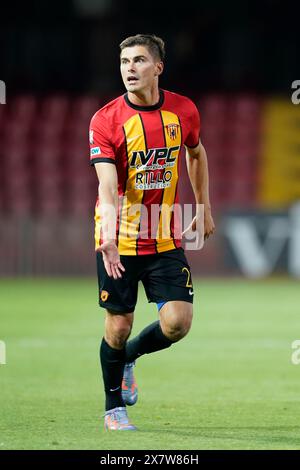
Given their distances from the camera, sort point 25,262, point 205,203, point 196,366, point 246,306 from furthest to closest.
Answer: point 25,262 < point 246,306 < point 196,366 < point 205,203

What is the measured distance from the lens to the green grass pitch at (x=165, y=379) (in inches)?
244

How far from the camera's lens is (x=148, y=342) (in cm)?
682

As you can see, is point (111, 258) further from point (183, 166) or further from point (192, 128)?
point (183, 166)

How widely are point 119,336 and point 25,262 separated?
40.5 ft

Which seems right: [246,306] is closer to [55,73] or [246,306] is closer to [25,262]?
[25,262]

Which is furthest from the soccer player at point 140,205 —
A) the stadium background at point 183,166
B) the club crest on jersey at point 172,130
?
the stadium background at point 183,166

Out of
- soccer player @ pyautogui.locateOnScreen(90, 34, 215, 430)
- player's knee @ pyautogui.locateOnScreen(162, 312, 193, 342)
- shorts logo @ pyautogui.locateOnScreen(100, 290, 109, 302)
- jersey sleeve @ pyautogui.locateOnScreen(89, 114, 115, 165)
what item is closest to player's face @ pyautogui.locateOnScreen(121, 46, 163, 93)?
soccer player @ pyautogui.locateOnScreen(90, 34, 215, 430)

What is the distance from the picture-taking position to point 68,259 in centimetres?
1892

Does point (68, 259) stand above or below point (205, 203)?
below

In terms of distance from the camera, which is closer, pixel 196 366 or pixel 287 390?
pixel 287 390

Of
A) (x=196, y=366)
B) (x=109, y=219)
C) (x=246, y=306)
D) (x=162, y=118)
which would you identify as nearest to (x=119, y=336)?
(x=109, y=219)

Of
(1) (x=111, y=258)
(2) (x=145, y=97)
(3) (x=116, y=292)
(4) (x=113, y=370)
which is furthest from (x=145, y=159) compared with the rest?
(4) (x=113, y=370)

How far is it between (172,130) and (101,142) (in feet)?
1.51

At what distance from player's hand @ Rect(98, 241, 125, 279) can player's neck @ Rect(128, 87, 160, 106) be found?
3.02 feet
